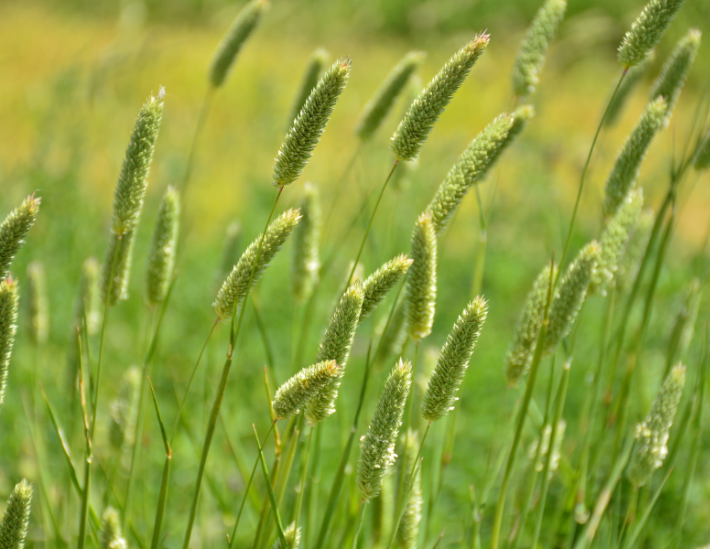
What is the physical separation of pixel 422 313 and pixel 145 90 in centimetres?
371

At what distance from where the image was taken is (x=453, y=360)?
2.05ft

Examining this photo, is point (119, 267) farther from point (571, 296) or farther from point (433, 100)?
point (571, 296)

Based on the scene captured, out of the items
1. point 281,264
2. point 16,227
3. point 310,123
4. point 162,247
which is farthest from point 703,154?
point 281,264

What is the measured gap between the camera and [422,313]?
69cm

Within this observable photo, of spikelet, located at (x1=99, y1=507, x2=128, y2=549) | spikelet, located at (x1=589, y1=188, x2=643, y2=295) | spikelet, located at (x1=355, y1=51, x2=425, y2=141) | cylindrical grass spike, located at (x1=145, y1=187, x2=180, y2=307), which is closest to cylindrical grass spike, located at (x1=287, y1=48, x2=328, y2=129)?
spikelet, located at (x1=355, y1=51, x2=425, y2=141)

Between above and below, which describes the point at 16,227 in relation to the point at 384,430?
above

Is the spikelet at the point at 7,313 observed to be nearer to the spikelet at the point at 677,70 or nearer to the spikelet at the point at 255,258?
the spikelet at the point at 255,258

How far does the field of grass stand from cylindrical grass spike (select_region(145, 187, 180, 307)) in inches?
5.1

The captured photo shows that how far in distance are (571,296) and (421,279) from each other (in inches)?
7.6

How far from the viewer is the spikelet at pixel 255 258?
63 cm

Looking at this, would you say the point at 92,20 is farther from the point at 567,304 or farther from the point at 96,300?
the point at 567,304

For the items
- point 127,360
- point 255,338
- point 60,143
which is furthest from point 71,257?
point 60,143

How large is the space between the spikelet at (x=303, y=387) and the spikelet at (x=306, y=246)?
0.41 meters

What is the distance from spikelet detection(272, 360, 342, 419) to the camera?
1.86 feet
